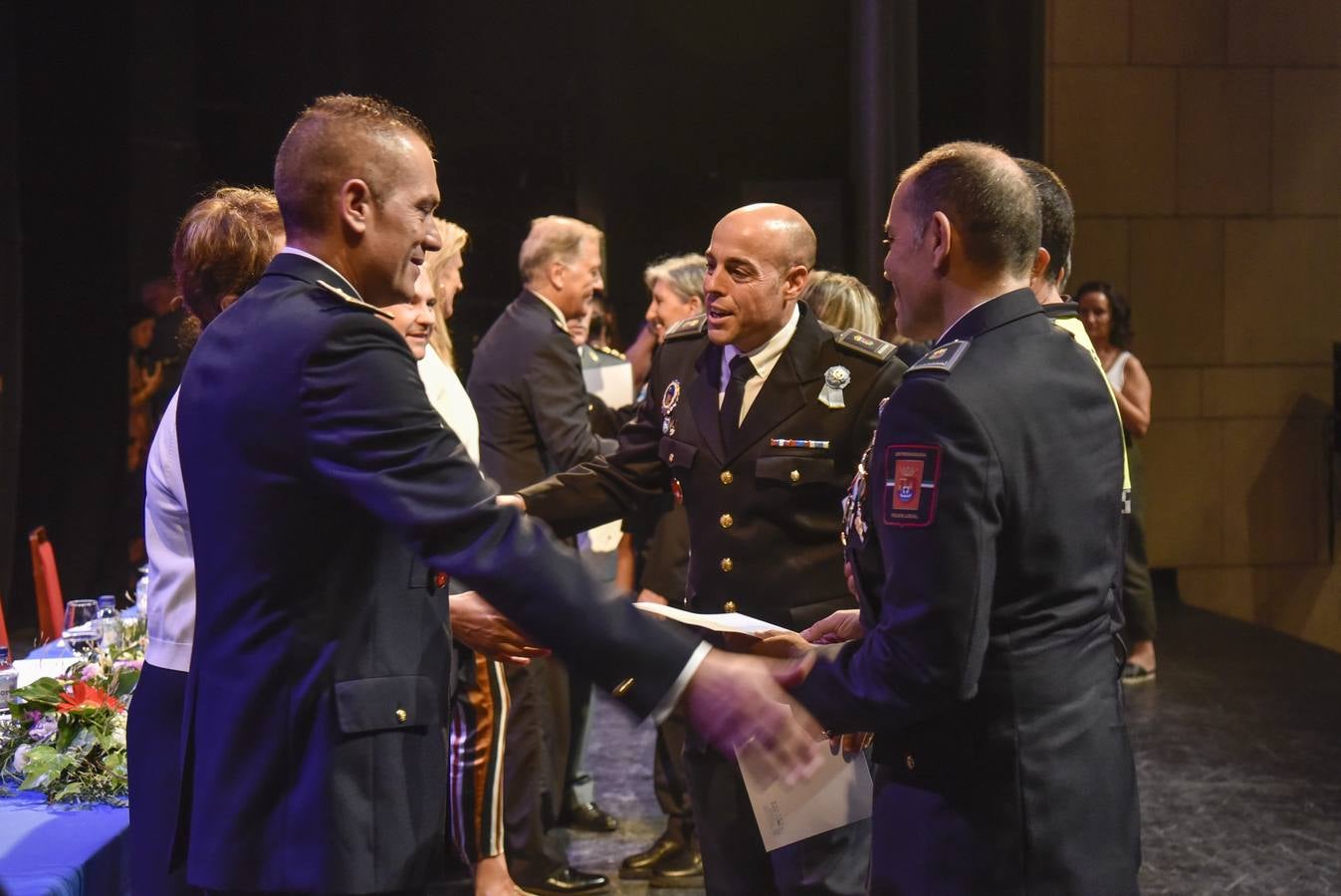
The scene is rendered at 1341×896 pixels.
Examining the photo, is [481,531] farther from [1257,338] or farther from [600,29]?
[1257,338]

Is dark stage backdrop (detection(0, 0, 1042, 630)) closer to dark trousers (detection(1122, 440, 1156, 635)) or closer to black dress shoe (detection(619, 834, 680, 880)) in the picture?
dark trousers (detection(1122, 440, 1156, 635))

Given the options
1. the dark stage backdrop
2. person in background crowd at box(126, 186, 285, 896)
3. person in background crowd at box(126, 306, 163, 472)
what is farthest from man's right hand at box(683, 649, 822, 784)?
person in background crowd at box(126, 306, 163, 472)

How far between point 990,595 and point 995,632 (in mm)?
98

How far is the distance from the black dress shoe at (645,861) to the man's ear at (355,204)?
8.35 feet

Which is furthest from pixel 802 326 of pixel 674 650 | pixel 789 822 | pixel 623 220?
pixel 623 220

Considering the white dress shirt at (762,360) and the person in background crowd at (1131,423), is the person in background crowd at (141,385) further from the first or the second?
the white dress shirt at (762,360)

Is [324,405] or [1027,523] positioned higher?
[324,405]

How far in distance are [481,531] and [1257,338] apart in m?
7.62

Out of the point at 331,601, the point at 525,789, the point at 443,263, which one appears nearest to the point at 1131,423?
the point at 525,789

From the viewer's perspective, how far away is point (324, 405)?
1467mm

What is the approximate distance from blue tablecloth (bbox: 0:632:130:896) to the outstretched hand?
25.3 inches

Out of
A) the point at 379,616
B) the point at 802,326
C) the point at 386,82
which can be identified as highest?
the point at 386,82

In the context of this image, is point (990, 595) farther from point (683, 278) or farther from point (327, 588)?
point (683, 278)

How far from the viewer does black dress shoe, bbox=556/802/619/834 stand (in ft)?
13.5
